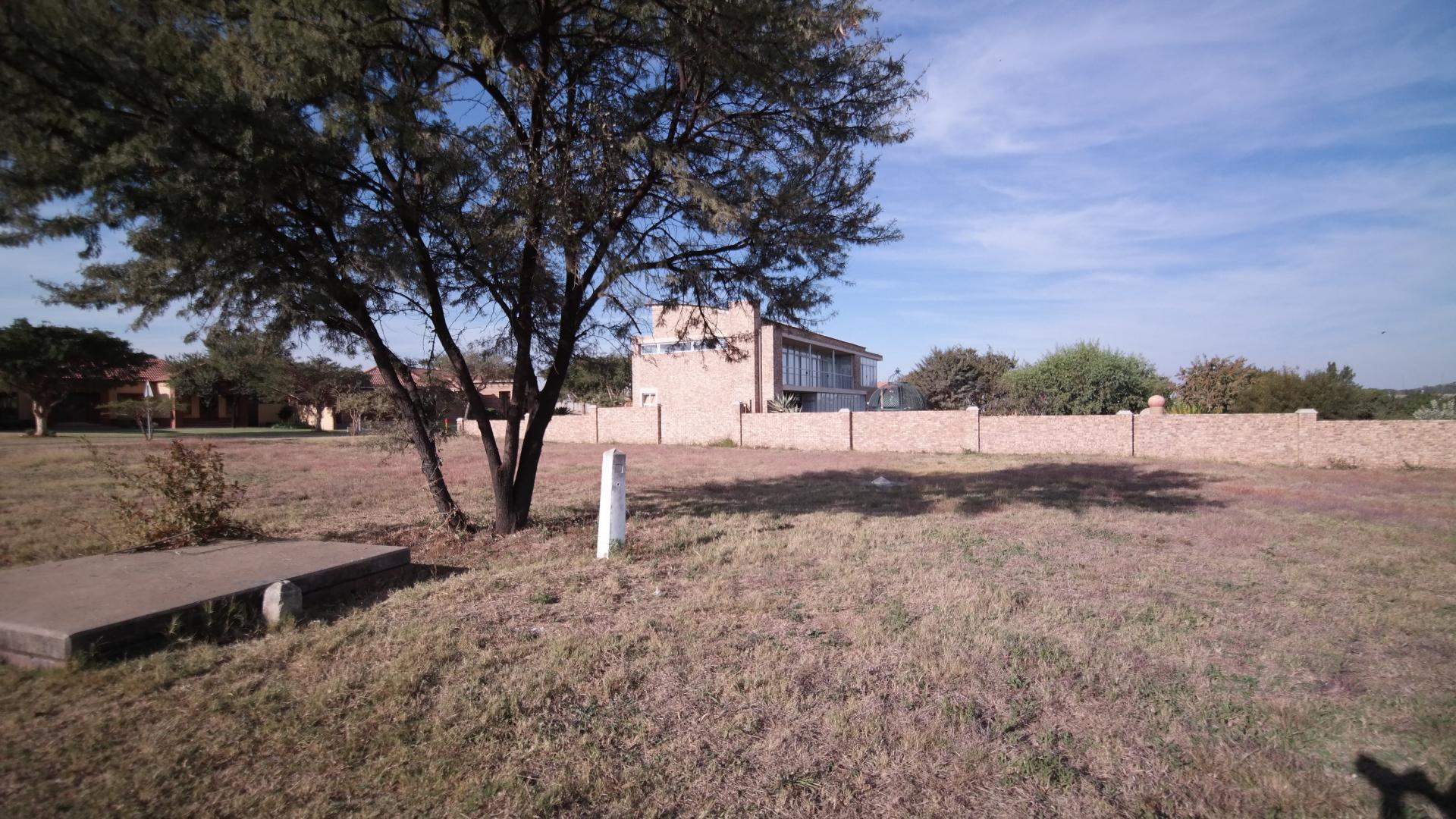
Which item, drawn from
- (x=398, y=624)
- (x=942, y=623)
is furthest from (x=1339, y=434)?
(x=398, y=624)

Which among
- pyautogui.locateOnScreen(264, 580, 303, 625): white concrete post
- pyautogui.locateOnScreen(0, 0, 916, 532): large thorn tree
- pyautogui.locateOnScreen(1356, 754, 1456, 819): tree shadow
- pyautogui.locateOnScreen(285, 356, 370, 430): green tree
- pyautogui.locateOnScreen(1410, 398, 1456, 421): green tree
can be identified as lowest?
pyautogui.locateOnScreen(1356, 754, 1456, 819): tree shadow

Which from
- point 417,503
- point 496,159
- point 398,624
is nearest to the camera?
point 398,624

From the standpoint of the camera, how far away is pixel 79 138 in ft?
19.3

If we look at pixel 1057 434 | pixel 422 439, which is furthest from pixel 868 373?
pixel 422 439

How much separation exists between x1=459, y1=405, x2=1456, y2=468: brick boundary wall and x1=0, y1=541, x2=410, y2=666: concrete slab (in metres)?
12.9

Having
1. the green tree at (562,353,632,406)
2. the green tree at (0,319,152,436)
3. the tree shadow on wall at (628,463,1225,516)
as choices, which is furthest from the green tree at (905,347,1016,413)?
the green tree at (0,319,152,436)

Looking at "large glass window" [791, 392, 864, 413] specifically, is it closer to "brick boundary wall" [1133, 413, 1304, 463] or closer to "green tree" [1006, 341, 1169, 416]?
"green tree" [1006, 341, 1169, 416]

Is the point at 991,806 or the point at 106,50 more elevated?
the point at 106,50

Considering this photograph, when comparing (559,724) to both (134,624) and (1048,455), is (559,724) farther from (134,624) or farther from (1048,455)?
(1048,455)

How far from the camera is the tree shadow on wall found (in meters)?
11.7

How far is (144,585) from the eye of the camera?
518cm

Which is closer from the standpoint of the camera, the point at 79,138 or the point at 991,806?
the point at 991,806

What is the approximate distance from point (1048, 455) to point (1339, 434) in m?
7.88

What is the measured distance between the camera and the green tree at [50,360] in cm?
3120
